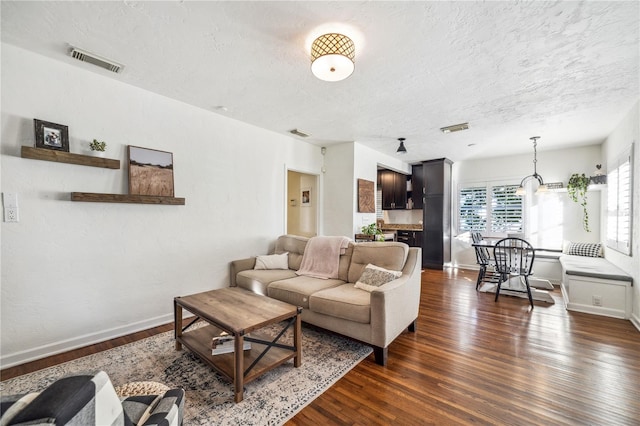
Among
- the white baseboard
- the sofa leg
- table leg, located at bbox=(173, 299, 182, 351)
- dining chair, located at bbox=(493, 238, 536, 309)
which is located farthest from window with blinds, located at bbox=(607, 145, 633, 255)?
the white baseboard

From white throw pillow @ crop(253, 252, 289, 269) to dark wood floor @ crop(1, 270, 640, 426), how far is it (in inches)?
53.0

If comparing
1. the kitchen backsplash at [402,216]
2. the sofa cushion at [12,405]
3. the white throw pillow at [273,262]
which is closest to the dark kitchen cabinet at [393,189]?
the kitchen backsplash at [402,216]

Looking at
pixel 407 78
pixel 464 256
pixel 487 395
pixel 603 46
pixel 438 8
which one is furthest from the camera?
pixel 464 256

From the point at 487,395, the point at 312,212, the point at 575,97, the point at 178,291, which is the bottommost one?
the point at 487,395

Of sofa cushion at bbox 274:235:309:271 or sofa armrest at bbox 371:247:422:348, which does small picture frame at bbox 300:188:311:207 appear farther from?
sofa armrest at bbox 371:247:422:348

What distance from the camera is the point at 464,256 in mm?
6535

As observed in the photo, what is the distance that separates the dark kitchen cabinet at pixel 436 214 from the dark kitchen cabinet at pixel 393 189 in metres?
0.61

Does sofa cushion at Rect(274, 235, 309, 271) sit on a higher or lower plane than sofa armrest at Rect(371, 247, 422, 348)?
higher

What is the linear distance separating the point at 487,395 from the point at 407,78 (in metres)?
2.77

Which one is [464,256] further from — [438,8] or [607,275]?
[438,8]

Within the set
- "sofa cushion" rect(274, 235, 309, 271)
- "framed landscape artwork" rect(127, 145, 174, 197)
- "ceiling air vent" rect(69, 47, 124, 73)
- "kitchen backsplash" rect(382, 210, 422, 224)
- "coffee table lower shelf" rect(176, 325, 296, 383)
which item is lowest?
Answer: "coffee table lower shelf" rect(176, 325, 296, 383)

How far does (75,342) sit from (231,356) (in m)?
1.72

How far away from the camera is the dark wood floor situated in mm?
1707

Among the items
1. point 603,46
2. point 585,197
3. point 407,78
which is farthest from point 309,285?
point 585,197
